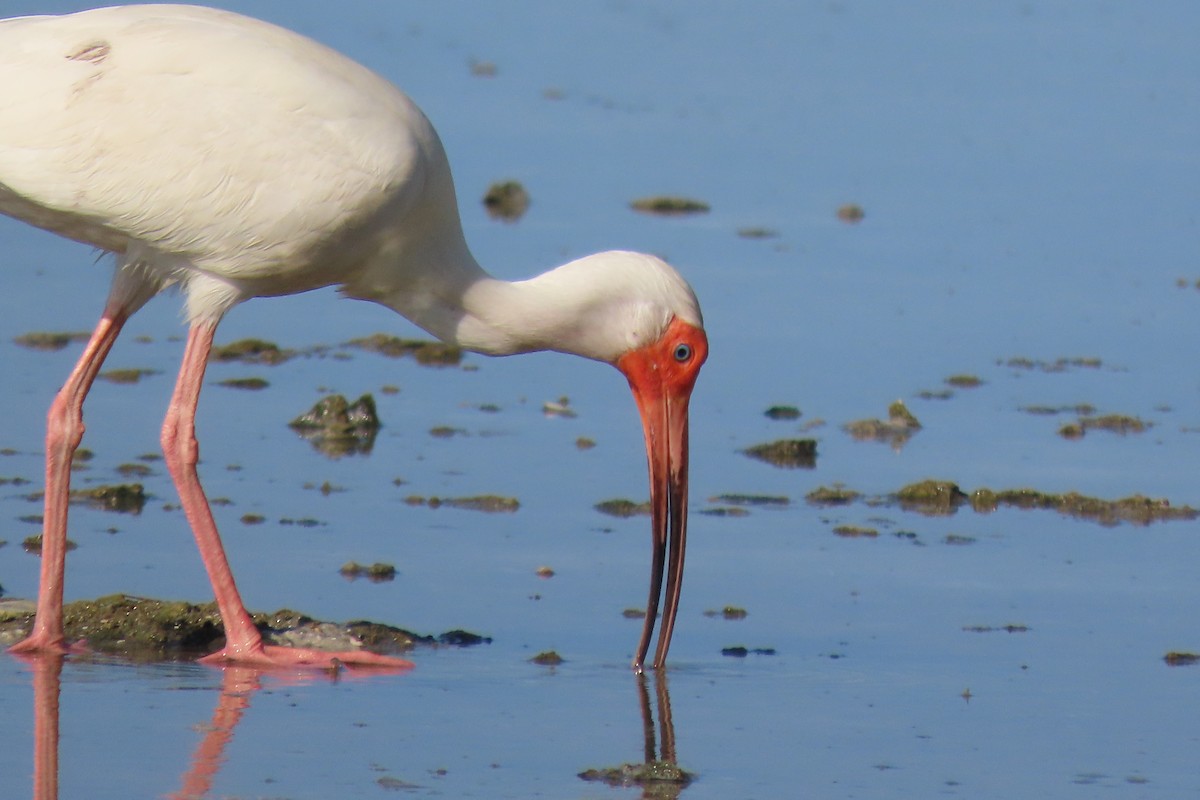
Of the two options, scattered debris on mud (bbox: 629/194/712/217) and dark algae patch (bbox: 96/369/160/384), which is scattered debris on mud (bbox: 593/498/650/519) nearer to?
dark algae patch (bbox: 96/369/160/384)

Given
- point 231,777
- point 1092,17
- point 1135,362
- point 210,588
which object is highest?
point 1092,17

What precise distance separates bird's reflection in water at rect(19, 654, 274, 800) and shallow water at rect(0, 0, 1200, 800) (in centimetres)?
3

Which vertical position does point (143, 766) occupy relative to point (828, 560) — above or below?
below

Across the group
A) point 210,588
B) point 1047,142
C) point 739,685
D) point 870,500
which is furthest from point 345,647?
point 1047,142

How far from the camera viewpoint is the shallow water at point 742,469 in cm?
652

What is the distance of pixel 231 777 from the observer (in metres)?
5.98

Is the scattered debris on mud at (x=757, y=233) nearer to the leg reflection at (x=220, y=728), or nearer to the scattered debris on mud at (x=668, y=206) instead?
the scattered debris on mud at (x=668, y=206)

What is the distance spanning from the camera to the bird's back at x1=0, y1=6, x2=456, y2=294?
759 cm

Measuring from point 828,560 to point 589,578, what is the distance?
36.8 inches

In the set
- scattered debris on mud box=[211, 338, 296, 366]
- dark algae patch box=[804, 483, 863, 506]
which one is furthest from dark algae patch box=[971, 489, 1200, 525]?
scattered debris on mud box=[211, 338, 296, 366]

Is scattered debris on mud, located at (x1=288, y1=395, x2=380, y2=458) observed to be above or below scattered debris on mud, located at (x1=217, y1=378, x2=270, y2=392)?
below

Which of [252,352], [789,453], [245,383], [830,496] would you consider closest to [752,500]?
[830,496]

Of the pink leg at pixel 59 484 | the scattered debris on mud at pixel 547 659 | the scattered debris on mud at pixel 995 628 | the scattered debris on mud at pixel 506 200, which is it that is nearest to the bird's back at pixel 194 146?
the pink leg at pixel 59 484

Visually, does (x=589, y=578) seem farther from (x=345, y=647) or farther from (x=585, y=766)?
(x=585, y=766)
